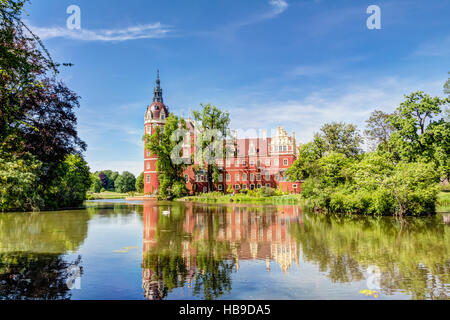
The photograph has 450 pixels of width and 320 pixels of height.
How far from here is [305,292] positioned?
6.06m

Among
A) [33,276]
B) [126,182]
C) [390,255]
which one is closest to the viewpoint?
[33,276]

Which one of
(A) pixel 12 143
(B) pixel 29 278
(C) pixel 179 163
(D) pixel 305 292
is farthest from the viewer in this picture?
(C) pixel 179 163

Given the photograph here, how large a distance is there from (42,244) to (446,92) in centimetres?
3955

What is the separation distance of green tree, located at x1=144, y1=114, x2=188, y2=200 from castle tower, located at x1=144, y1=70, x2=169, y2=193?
970 cm

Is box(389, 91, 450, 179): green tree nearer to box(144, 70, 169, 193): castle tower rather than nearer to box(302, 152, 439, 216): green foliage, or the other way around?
box(302, 152, 439, 216): green foliage

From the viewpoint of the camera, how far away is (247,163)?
61000 mm

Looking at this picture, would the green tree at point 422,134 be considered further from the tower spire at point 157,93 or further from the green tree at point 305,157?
the tower spire at point 157,93

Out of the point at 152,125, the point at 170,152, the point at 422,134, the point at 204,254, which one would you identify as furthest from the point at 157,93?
the point at 204,254

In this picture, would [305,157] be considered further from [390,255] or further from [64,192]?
[390,255]

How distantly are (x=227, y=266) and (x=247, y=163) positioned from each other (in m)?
53.2

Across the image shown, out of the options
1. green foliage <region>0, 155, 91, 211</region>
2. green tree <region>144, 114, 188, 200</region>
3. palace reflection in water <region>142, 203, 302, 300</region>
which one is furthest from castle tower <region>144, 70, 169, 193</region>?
palace reflection in water <region>142, 203, 302, 300</region>

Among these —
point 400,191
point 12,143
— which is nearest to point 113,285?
point 12,143

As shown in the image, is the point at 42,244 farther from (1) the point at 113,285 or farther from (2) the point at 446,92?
(2) the point at 446,92

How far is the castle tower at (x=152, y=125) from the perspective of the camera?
62.5 m
